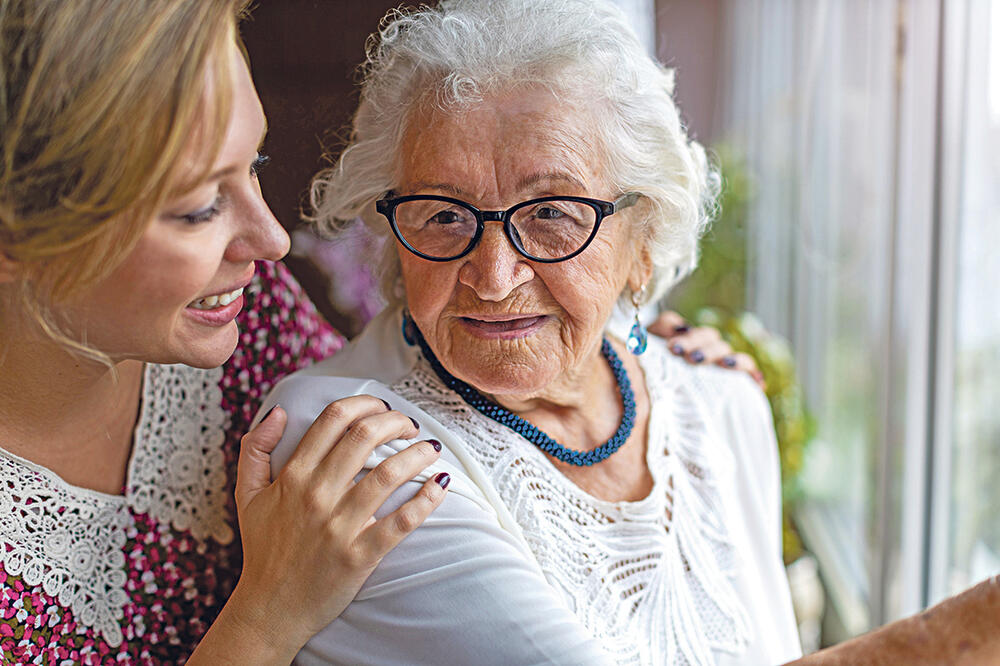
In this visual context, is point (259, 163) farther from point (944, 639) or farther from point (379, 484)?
point (944, 639)

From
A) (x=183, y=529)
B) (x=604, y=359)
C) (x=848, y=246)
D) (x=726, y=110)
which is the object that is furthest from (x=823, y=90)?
(x=183, y=529)

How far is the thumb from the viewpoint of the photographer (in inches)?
42.6

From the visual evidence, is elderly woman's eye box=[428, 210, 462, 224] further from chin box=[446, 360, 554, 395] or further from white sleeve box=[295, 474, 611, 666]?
white sleeve box=[295, 474, 611, 666]

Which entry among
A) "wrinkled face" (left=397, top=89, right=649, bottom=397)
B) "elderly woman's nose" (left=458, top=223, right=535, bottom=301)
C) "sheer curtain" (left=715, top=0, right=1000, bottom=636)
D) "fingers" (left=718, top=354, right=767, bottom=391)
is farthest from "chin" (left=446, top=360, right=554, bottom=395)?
"sheer curtain" (left=715, top=0, right=1000, bottom=636)

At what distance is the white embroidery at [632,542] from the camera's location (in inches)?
46.7

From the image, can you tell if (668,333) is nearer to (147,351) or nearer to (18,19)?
(147,351)

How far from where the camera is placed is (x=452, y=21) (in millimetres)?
1155

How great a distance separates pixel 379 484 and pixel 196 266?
0.32 m

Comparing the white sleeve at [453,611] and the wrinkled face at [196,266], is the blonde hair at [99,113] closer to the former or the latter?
the wrinkled face at [196,266]

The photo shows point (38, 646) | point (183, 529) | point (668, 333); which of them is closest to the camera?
point (38, 646)

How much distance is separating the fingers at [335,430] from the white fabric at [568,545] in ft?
0.13

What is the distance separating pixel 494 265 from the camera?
1110mm

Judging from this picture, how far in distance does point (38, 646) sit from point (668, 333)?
1.18m

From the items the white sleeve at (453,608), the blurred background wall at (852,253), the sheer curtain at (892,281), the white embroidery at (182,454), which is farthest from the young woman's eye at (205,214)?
the sheer curtain at (892,281)
